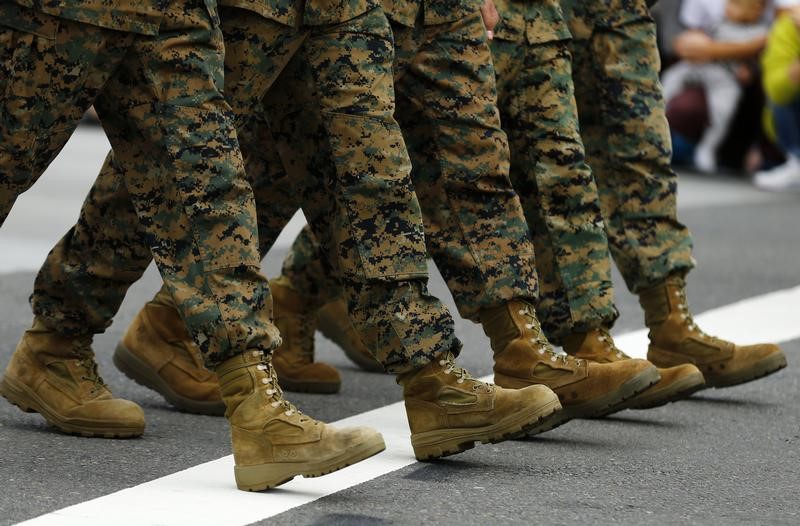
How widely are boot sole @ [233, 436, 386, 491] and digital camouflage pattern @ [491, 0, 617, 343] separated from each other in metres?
1.14

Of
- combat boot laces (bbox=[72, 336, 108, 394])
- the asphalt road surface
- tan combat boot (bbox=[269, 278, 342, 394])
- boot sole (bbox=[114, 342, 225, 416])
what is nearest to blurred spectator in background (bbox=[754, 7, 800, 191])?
the asphalt road surface

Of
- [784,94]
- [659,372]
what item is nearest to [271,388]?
[659,372]

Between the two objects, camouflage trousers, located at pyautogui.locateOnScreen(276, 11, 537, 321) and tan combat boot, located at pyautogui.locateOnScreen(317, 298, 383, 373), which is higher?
camouflage trousers, located at pyautogui.locateOnScreen(276, 11, 537, 321)

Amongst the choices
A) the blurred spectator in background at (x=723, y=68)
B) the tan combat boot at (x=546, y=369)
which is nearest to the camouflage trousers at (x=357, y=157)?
the tan combat boot at (x=546, y=369)

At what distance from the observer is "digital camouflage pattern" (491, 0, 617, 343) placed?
4.50 m

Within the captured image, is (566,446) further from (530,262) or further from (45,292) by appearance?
(45,292)

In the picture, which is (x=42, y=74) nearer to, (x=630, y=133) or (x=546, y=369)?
(x=546, y=369)

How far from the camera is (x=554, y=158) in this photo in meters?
4.51

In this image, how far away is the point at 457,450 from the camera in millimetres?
3877

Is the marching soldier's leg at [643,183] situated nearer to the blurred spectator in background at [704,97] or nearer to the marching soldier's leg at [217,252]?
the marching soldier's leg at [217,252]

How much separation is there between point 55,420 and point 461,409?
986mm

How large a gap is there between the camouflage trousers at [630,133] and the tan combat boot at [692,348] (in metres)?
0.06

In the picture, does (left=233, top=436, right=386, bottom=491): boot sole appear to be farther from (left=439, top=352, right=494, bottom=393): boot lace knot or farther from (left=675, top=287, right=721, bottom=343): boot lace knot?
(left=675, top=287, right=721, bottom=343): boot lace knot

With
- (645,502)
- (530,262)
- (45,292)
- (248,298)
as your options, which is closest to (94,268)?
(45,292)
